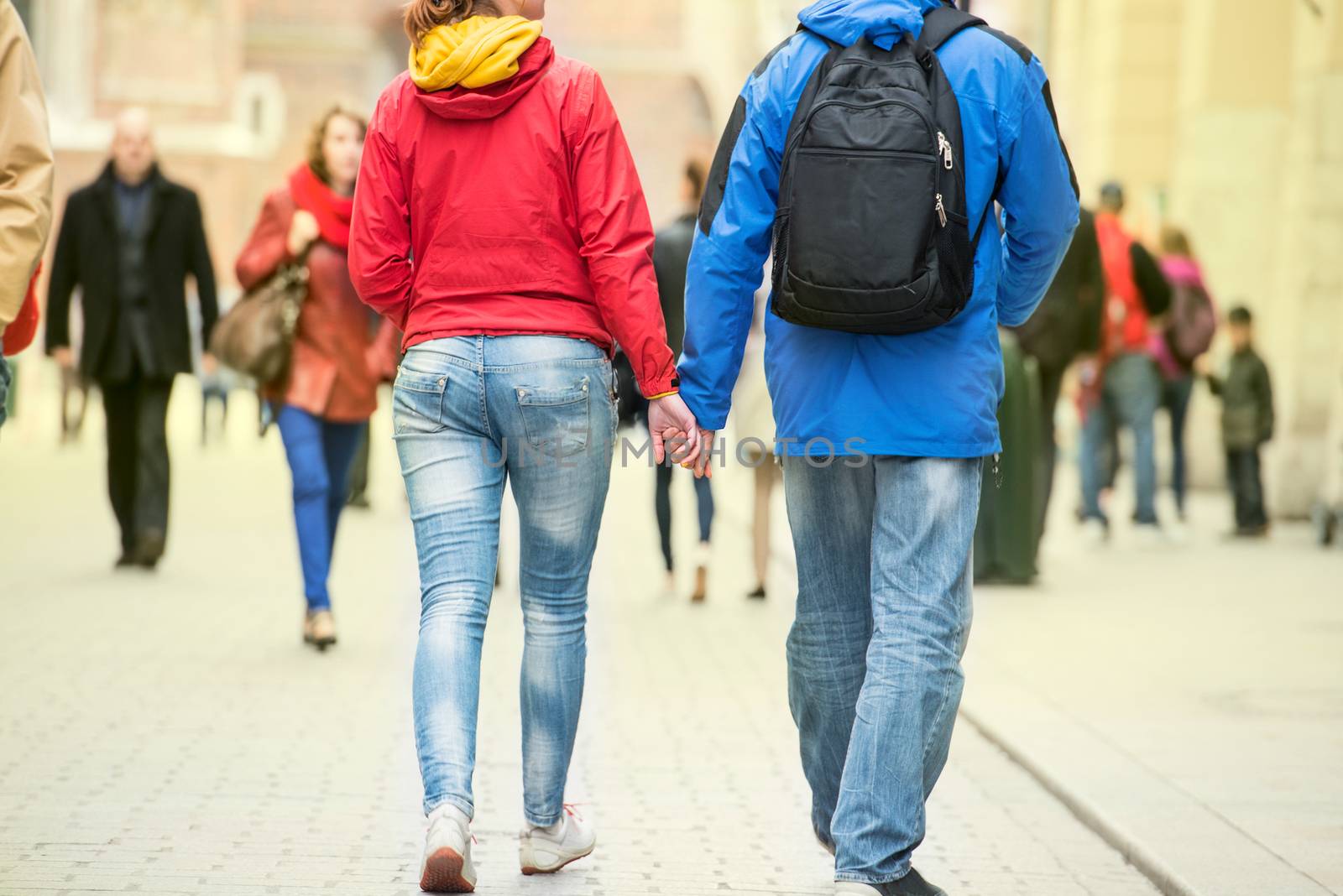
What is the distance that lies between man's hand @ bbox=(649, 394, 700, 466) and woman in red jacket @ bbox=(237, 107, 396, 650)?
352 cm

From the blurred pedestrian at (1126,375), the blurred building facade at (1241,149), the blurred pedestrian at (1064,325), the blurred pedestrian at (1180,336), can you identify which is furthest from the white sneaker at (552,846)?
the blurred pedestrian at (1180,336)

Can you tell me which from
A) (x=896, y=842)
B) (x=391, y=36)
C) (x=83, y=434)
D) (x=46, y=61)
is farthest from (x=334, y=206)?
(x=391, y=36)

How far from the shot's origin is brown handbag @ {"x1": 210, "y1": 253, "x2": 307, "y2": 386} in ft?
24.8

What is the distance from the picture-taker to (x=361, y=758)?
5.70 meters

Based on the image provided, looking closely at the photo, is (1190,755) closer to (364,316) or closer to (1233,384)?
(364,316)

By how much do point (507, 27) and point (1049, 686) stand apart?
3.97 m

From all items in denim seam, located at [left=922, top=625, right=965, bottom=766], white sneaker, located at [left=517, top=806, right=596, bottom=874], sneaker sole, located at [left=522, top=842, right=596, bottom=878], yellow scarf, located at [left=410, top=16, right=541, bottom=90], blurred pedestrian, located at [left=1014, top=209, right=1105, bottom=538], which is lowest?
sneaker sole, located at [left=522, top=842, right=596, bottom=878]

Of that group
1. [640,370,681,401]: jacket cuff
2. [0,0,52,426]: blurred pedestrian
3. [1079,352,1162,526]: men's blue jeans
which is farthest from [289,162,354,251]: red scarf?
[1079,352,1162,526]: men's blue jeans

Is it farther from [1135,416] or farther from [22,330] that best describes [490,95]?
[1135,416]

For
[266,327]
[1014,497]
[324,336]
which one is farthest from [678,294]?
[266,327]

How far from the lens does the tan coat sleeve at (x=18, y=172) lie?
444 cm

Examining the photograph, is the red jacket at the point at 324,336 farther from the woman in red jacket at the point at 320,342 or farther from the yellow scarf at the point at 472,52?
the yellow scarf at the point at 472,52

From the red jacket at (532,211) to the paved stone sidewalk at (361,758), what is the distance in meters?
1.26

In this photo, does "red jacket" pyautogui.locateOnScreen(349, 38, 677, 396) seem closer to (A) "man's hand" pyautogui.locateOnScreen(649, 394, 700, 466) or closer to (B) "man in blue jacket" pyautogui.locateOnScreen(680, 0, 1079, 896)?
(A) "man's hand" pyautogui.locateOnScreen(649, 394, 700, 466)
